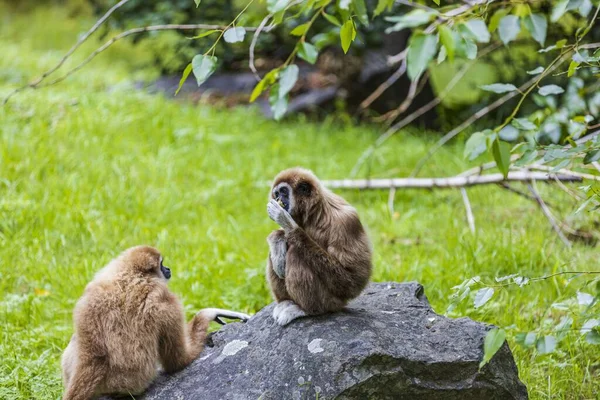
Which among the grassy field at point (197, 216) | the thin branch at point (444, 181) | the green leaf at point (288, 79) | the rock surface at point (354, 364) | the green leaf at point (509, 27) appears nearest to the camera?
the green leaf at point (509, 27)

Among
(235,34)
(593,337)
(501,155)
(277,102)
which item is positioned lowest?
(593,337)

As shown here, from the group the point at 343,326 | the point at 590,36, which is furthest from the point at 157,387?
the point at 590,36

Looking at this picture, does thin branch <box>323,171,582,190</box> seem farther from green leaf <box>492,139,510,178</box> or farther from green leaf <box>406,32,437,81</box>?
green leaf <box>406,32,437,81</box>

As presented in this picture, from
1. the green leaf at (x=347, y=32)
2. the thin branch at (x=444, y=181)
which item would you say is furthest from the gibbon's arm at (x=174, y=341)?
the thin branch at (x=444, y=181)

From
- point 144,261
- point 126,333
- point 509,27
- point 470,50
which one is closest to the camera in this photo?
point 509,27

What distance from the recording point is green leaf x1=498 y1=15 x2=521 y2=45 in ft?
8.32

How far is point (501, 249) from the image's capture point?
6.29 m

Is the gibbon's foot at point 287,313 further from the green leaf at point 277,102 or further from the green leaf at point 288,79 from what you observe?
the green leaf at point 288,79

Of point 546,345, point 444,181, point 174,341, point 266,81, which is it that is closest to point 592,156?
point 546,345

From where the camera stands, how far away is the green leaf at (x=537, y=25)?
2584 millimetres

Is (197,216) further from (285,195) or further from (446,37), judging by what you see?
(446,37)

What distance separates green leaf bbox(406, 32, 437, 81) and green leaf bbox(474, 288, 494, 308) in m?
1.43

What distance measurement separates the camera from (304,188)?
4.51 metres

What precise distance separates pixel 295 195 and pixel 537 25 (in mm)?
2230
